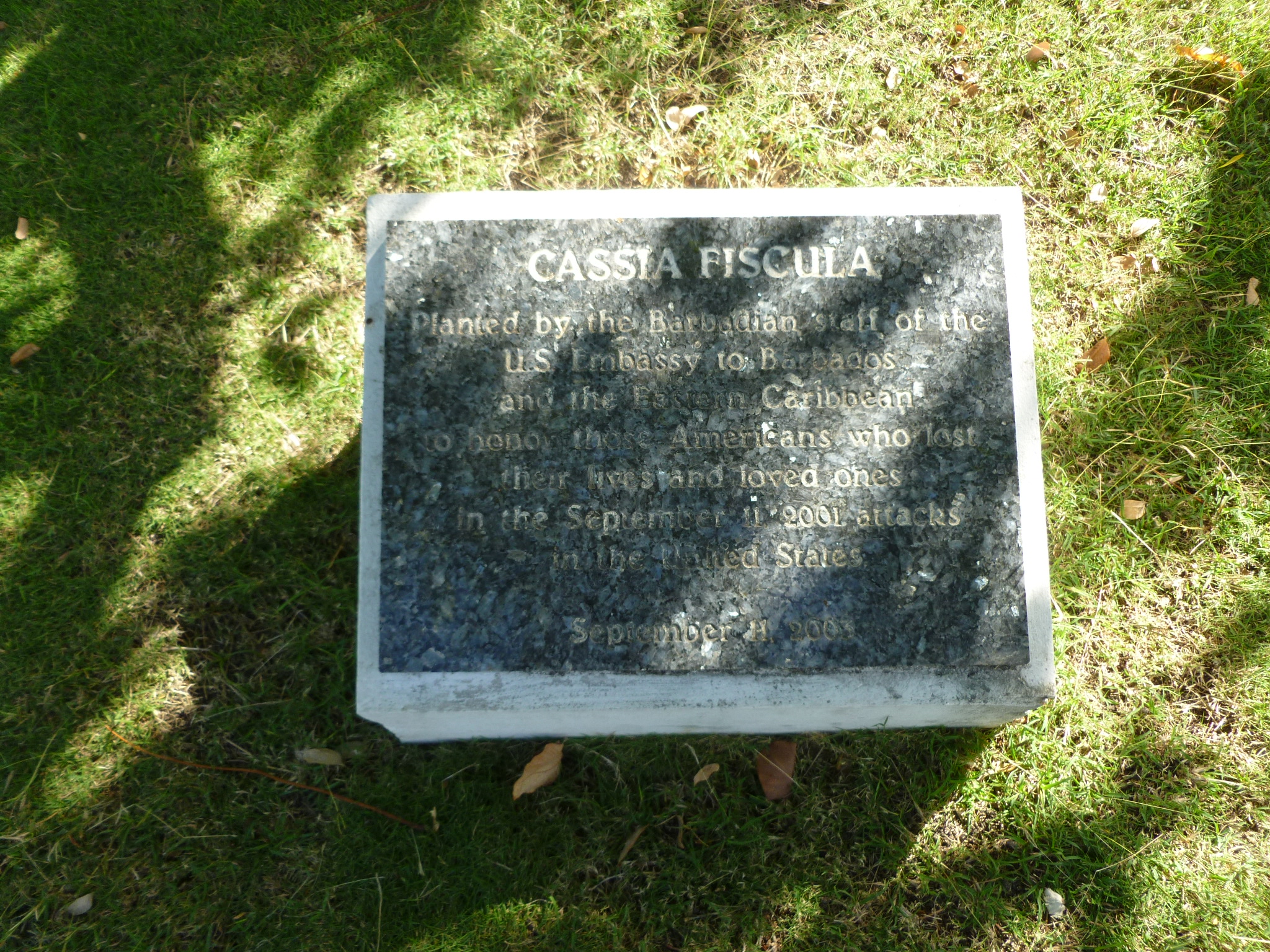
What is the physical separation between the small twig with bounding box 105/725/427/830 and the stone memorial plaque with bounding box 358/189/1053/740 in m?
0.62

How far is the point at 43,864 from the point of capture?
8.17 feet

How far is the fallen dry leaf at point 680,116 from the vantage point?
10.1 ft

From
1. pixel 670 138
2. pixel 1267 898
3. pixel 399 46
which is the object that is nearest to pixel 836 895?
pixel 1267 898

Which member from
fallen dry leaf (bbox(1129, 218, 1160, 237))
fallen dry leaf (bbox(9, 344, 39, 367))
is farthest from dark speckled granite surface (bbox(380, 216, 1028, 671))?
fallen dry leaf (bbox(9, 344, 39, 367))

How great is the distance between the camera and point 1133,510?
2.77 meters

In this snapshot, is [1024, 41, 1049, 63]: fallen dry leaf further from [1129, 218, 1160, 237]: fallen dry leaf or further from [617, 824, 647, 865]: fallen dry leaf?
[617, 824, 647, 865]: fallen dry leaf

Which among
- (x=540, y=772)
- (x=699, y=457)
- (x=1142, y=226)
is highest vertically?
(x=699, y=457)

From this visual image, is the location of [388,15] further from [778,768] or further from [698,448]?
[778,768]

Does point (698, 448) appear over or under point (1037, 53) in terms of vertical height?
under

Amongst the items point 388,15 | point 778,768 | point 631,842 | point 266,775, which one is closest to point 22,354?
point 266,775

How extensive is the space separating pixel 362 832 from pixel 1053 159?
142 inches

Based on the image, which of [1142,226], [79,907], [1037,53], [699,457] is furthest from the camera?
[1037,53]

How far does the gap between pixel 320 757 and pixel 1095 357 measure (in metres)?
3.15

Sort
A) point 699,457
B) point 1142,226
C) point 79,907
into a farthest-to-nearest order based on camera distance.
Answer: point 1142,226
point 79,907
point 699,457
